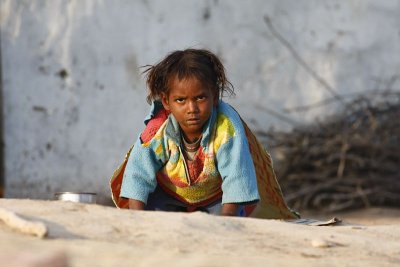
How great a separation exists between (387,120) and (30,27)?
2.44m

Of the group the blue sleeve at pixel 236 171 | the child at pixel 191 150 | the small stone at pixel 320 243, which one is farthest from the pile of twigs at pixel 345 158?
the small stone at pixel 320 243

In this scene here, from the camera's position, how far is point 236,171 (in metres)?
4.20

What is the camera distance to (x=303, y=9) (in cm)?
737

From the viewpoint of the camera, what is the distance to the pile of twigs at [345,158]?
285 inches

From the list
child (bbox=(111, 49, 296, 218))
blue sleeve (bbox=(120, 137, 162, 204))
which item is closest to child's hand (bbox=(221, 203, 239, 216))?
child (bbox=(111, 49, 296, 218))

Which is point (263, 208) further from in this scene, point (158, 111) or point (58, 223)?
point (58, 223)

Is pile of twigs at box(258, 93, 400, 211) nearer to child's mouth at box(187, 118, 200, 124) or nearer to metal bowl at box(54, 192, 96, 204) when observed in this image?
child's mouth at box(187, 118, 200, 124)

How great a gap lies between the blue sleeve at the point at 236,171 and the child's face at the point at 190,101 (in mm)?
146

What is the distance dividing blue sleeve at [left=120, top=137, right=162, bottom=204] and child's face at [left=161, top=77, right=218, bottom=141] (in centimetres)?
21

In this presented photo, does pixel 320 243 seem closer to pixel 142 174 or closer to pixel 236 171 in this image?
pixel 236 171

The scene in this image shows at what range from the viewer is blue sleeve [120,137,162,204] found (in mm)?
4289

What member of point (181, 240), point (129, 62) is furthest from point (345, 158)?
point (181, 240)

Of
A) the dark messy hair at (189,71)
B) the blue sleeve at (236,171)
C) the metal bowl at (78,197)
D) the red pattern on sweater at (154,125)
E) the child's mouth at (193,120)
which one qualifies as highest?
the dark messy hair at (189,71)

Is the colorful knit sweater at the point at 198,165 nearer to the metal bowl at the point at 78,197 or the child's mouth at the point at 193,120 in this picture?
the child's mouth at the point at 193,120
